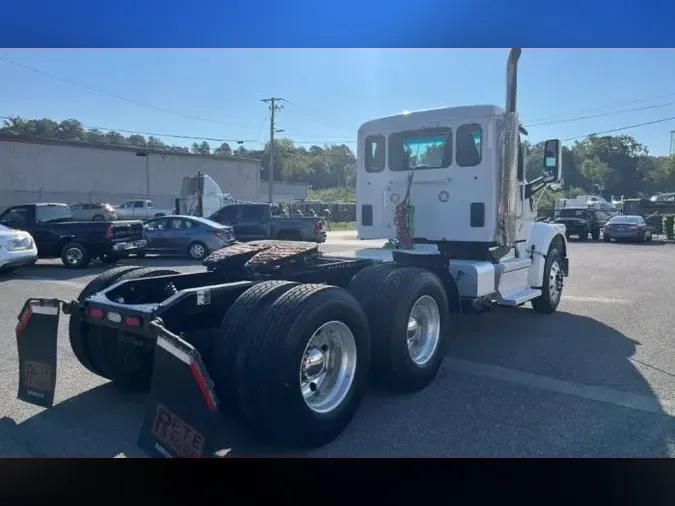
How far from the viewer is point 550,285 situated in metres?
8.38

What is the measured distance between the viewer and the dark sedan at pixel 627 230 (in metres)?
27.0

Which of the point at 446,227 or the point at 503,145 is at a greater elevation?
the point at 503,145

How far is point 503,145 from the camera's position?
684cm

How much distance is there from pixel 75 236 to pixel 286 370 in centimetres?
1302

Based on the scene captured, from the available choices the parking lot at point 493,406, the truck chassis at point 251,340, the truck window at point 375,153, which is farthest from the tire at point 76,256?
the truck chassis at point 251,340

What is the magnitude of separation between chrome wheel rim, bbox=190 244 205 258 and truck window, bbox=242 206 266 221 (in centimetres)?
326

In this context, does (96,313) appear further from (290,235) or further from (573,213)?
(573,213)

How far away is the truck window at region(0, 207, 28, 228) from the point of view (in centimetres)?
1517

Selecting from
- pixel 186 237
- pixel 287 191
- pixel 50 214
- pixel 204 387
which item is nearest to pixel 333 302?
pixel 204 387

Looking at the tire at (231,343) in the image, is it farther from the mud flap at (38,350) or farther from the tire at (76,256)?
the tire at (76,256)
